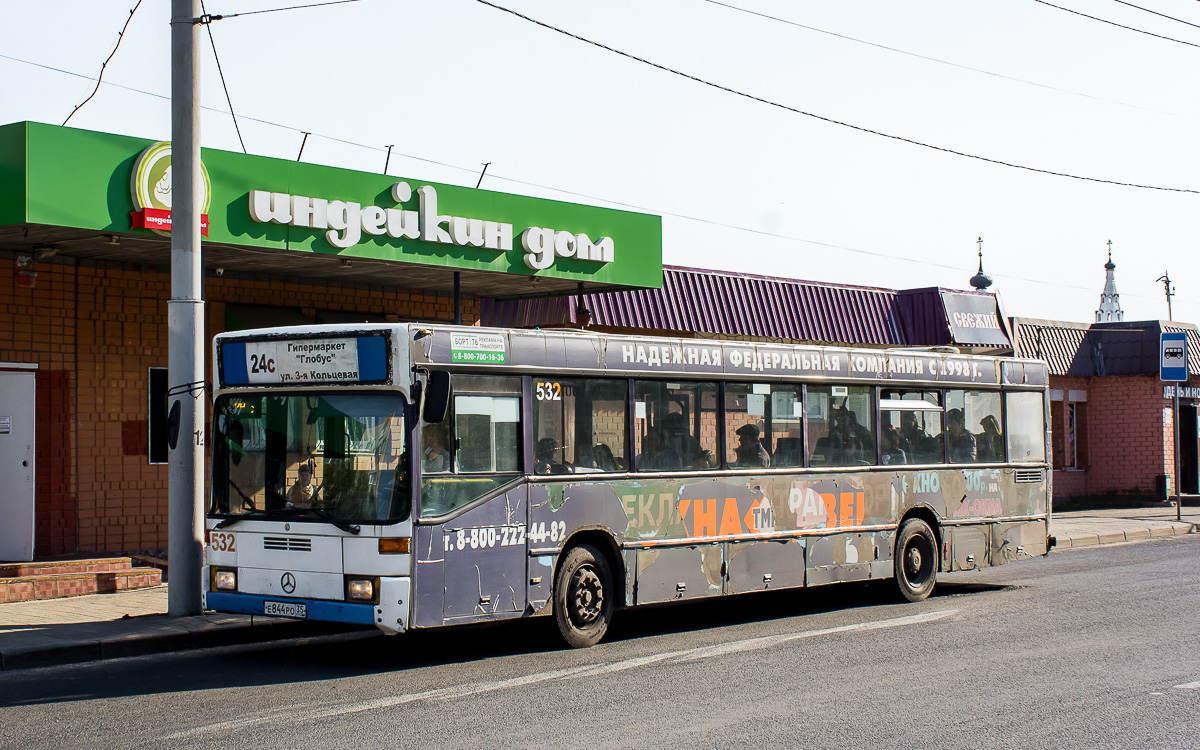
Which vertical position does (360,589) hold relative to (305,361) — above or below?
below

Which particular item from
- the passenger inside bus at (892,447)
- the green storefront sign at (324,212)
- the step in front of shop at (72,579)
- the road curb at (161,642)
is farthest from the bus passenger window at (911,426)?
the step in front of shop at (72,579)

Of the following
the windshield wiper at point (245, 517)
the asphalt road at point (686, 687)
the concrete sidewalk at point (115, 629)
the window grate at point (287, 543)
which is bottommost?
the asphalt road at point (686, 687)

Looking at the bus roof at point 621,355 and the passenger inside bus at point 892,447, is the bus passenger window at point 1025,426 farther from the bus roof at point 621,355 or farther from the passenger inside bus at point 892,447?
the passenger inside bus at point 892,447

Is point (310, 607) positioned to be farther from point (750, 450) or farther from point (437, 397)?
point (750, 450)

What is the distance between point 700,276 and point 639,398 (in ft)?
44.4

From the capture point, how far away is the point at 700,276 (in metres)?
24.9

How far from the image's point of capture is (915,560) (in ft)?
47.5

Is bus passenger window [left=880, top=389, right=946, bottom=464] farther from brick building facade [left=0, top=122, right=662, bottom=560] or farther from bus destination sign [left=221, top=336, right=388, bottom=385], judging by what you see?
bus destination sign [left=221, top=336, right=388, bottom=385]

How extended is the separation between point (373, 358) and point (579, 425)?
2.12 metres

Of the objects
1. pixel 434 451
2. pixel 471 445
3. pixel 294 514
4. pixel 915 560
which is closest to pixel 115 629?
pixel 294 514

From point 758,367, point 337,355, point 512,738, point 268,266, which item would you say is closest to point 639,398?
point 758,367

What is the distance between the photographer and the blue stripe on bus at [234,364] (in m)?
10.5

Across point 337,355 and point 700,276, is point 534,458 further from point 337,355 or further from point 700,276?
point 700,276

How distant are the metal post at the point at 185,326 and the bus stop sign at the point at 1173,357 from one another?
20106mm
